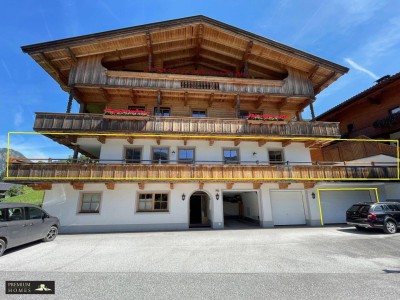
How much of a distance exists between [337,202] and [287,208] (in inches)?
191

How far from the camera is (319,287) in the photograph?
5.76 metres

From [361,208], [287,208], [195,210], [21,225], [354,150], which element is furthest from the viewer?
[354,150]

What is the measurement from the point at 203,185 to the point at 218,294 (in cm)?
1155

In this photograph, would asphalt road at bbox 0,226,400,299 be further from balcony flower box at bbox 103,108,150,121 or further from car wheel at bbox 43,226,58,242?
balcony flower box at bbox 103,108,150,121

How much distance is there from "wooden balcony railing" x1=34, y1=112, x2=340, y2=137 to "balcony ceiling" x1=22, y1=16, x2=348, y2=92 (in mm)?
5314

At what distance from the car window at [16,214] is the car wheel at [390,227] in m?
20.1

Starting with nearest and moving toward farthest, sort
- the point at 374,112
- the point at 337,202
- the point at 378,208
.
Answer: the point at 378,208 < the point at 337,202 < the point at 374,112

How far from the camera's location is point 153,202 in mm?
16547

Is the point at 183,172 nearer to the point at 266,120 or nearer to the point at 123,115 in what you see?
the point at 123,115

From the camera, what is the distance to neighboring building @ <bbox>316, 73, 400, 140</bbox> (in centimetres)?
2092

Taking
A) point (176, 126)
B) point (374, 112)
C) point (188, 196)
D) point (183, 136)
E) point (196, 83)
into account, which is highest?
point (196, 83)

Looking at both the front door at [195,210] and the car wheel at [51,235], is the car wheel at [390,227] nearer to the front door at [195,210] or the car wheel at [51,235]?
the front door at [195,210]

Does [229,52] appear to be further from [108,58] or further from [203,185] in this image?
[203,185]

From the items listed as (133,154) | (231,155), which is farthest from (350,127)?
(133,154)
